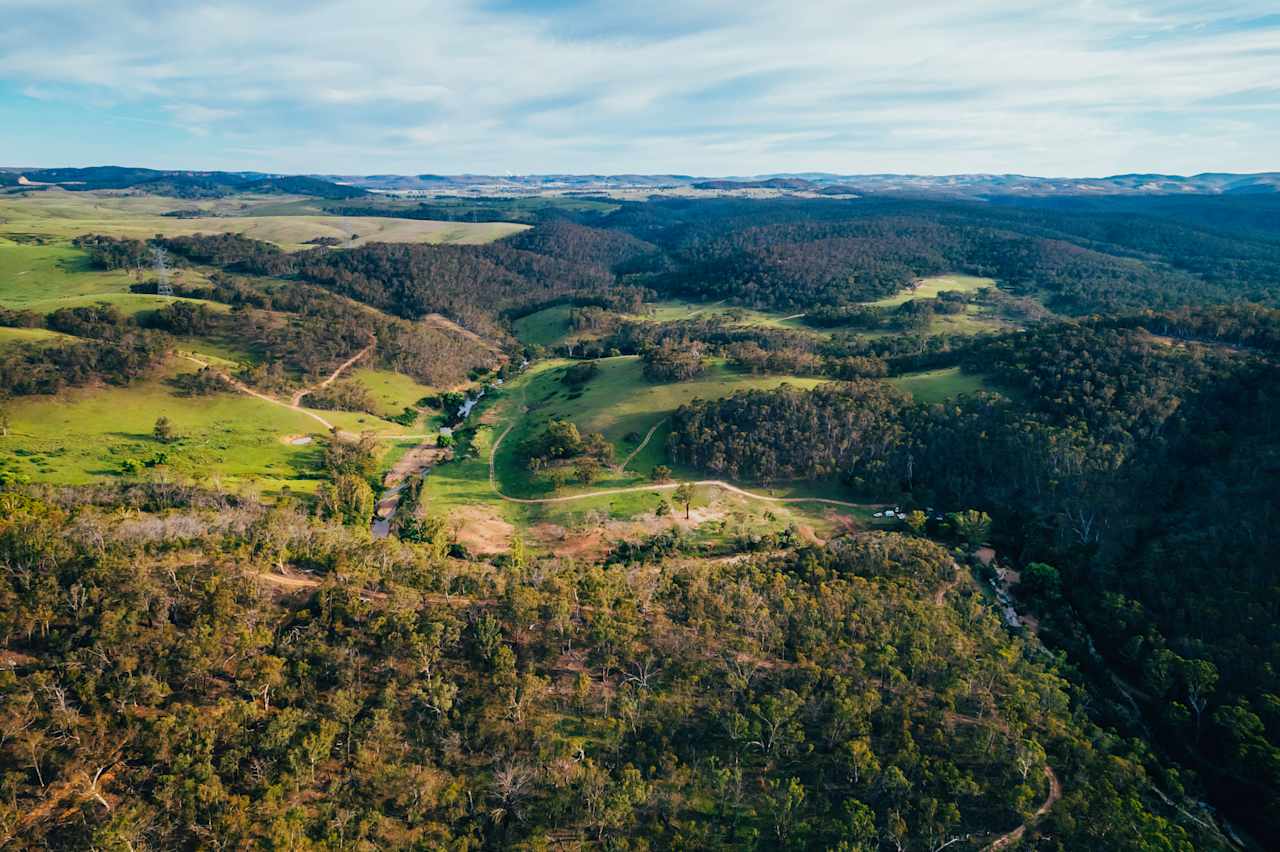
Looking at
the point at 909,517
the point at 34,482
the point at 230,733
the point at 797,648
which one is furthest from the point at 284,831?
the point at 909,517

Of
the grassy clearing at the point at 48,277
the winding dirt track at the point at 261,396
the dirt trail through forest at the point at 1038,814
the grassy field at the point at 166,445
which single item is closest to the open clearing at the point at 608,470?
the grassy field at the point at 166,445

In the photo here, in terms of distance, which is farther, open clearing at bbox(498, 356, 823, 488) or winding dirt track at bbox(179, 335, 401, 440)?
winding dirt track at bbox(179, 335, 401, 440)

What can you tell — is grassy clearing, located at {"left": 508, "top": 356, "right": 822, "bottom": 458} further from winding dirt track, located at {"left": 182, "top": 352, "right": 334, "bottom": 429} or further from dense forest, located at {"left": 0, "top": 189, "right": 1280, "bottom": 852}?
winding dirt track, located at {"left": 182, "top": 352, "right": 334, "bottom": 429}

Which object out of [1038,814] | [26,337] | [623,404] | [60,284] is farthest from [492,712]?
[60,284]

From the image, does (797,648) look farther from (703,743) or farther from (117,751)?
(117,751)

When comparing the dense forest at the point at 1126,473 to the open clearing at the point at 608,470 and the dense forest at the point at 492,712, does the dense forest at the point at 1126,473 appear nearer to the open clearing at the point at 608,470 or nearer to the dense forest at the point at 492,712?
the open clearing at the point at 608,470

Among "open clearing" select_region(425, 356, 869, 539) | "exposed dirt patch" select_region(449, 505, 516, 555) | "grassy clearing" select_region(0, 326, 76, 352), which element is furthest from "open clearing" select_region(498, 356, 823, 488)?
"grassy clearing" select_region(0, 326, 76, 352)

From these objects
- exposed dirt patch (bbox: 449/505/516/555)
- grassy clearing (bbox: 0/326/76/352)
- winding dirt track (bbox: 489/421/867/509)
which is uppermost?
grassy clearing (bbox: 0/326/76/352)
